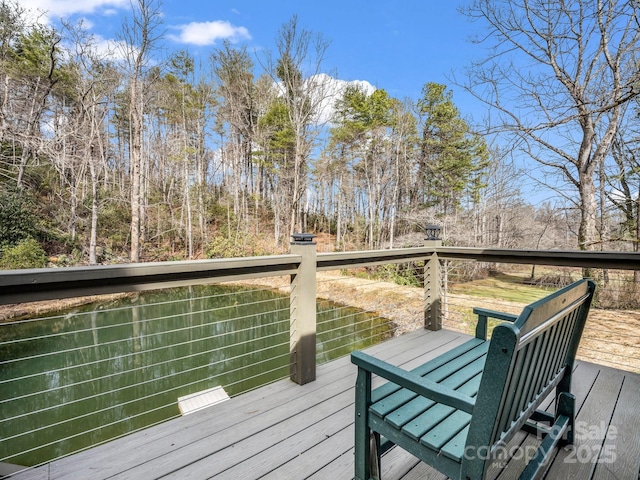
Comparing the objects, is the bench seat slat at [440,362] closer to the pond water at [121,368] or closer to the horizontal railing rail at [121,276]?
the pond water at [121,368]

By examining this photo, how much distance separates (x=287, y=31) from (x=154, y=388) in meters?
12.5

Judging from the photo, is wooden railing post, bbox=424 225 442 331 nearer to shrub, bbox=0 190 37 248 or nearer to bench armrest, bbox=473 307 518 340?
bench armrest, bbox=473 307 518 340

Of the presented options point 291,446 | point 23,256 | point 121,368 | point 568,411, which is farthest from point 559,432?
point 23,256

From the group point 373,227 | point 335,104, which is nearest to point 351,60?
point 335,104

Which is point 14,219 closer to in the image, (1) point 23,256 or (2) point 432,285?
(1) point 23,256

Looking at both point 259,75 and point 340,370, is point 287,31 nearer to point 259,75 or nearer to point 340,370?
point 259,75

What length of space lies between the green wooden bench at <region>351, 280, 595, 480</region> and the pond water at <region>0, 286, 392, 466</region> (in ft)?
2.51

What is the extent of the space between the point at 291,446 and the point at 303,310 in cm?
77

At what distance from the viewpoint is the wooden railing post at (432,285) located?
2.96m

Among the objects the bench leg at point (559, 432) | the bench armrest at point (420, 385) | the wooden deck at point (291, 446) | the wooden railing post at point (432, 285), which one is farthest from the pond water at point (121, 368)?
the bench leg at point (559, 432)

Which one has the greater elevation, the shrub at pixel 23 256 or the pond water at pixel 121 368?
the shrub at pixel 23 256

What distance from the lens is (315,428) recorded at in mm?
1612

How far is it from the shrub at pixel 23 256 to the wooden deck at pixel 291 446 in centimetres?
1065

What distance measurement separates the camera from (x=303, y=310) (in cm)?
201
